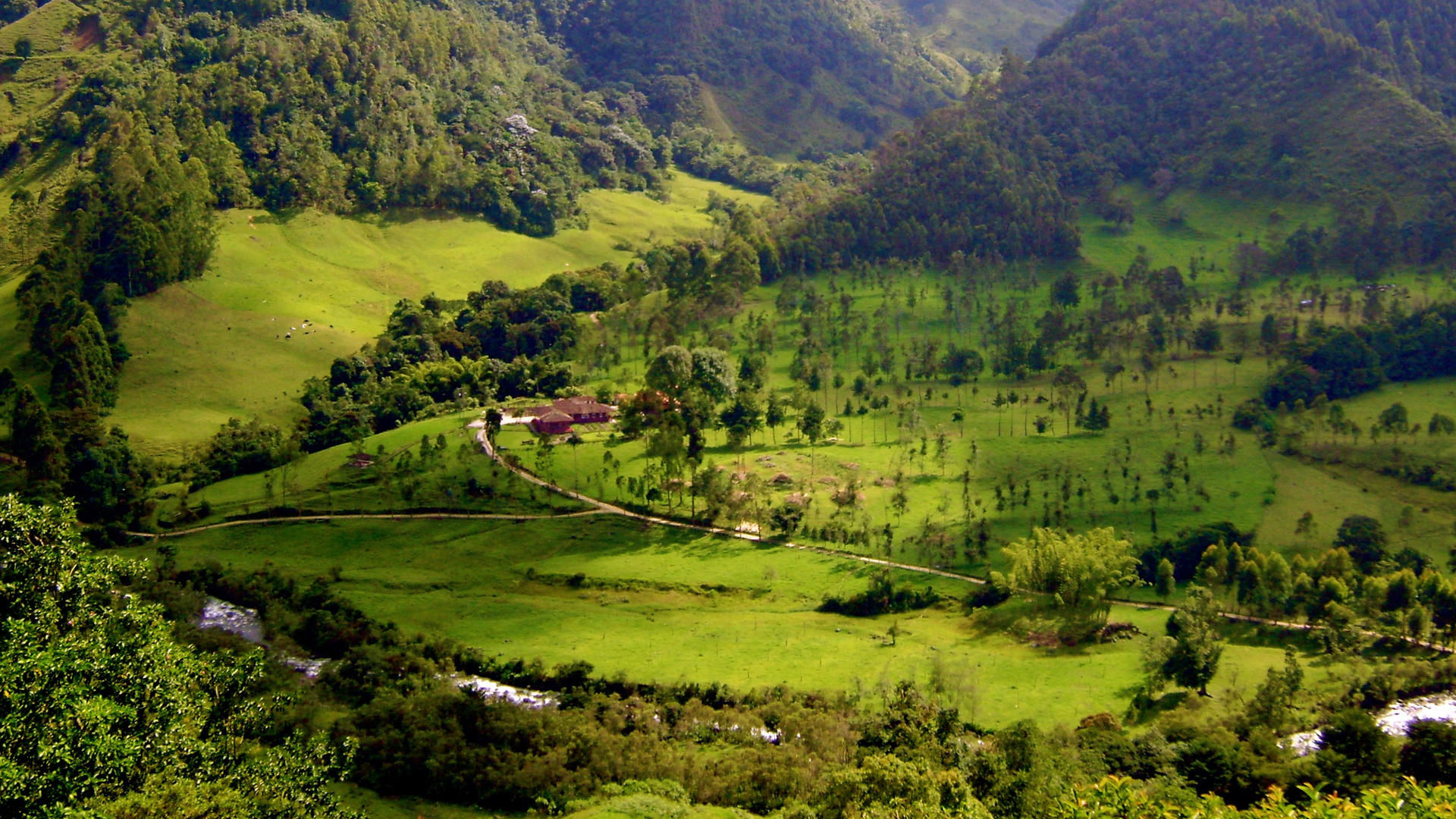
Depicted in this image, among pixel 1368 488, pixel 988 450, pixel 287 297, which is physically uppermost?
pixel 287 297

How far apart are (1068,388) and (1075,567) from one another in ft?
136

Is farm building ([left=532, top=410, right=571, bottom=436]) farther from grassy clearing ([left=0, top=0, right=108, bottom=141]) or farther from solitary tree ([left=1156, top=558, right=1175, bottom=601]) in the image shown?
grassy clearing ([left=0, top=0, right=108, bottom=141])

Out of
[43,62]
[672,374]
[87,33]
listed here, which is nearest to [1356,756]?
[672,374]

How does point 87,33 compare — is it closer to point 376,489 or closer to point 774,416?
point 376,489

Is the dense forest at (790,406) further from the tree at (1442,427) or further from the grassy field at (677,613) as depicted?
the grassy field at (677,613)

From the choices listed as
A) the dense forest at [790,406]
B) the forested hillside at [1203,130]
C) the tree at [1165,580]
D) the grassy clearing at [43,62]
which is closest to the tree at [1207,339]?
the dense forest at [790,406]

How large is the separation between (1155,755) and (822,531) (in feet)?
101

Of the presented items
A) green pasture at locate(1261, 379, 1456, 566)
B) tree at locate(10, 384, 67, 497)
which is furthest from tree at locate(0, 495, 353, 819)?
green pasture at locate(1261, 379, 1456, 566)

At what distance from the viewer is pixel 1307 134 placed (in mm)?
152500

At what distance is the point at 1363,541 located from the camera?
6881cm

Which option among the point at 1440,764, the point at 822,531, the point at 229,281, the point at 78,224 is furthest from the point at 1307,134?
the point at 78,224

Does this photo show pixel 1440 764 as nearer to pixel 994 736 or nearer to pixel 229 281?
pixel 994 736

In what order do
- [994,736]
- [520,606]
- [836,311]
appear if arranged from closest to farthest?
[994,736], [520,606], [836,311]

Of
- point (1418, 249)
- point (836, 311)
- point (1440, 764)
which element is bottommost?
point (1440, 764)
